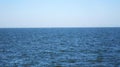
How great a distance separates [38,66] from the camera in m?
25.9

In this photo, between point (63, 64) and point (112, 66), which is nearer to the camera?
point (112, 66)

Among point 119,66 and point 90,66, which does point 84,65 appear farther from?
point 119,66

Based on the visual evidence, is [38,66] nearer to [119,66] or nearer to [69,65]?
[69,65]

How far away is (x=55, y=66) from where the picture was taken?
25.9m

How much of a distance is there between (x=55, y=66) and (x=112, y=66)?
5.97 m

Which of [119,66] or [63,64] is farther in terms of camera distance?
[63,64]

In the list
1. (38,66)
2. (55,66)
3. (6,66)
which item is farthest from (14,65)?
(55,66)

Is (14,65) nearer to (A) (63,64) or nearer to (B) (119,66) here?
(A) (63,64)

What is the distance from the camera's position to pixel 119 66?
994 inches

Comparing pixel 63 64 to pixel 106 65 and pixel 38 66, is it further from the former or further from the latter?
pixel 106 65

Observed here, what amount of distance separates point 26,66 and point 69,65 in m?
4.62

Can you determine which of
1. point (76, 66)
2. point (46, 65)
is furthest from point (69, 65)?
point (46, 65)

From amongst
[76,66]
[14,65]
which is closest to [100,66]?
[76,66]

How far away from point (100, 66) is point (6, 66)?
9948mm
